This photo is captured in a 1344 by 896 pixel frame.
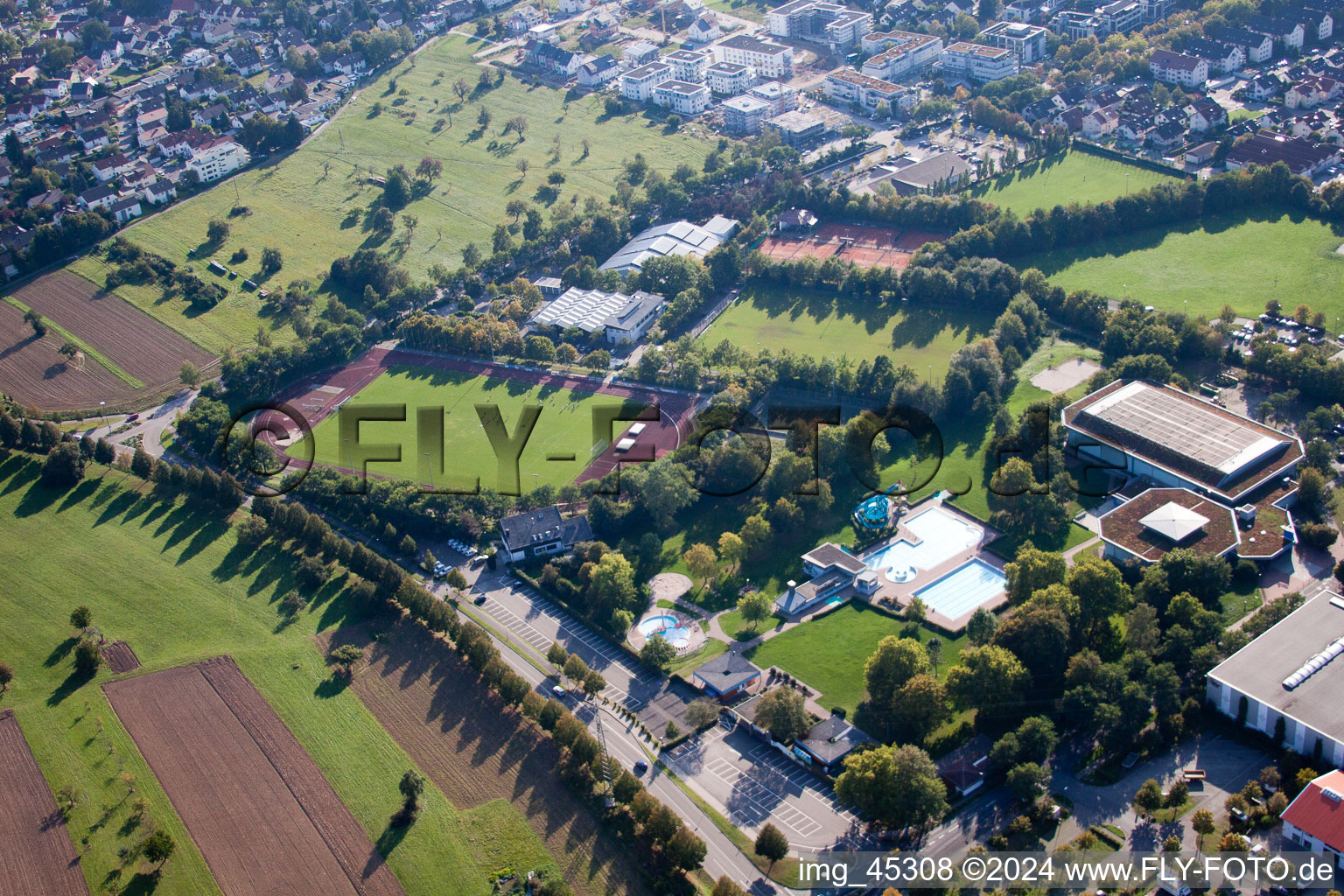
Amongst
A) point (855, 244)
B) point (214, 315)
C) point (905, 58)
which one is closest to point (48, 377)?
point (214, 315)

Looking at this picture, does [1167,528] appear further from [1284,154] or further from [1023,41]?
[1023,41]

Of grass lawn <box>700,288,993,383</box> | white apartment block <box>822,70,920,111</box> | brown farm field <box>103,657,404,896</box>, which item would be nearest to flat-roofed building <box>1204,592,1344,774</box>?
grass lawn <box>700,288,993,383</box>

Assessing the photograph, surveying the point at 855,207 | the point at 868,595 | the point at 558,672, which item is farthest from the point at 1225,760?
the point at 855,207

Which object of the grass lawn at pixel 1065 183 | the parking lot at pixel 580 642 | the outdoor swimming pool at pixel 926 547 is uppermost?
the grass lawn at pixel 1065 183

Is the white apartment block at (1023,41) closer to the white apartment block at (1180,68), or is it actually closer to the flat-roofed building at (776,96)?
the white apartment block at (1180,68)

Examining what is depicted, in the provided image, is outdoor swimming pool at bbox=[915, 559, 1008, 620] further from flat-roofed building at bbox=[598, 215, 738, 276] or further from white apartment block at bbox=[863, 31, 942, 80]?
white apartment block at bbox=[863, 31, 942, 80]

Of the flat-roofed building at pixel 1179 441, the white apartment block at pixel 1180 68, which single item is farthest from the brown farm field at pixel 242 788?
the white apartment block at pixel 1180 68
